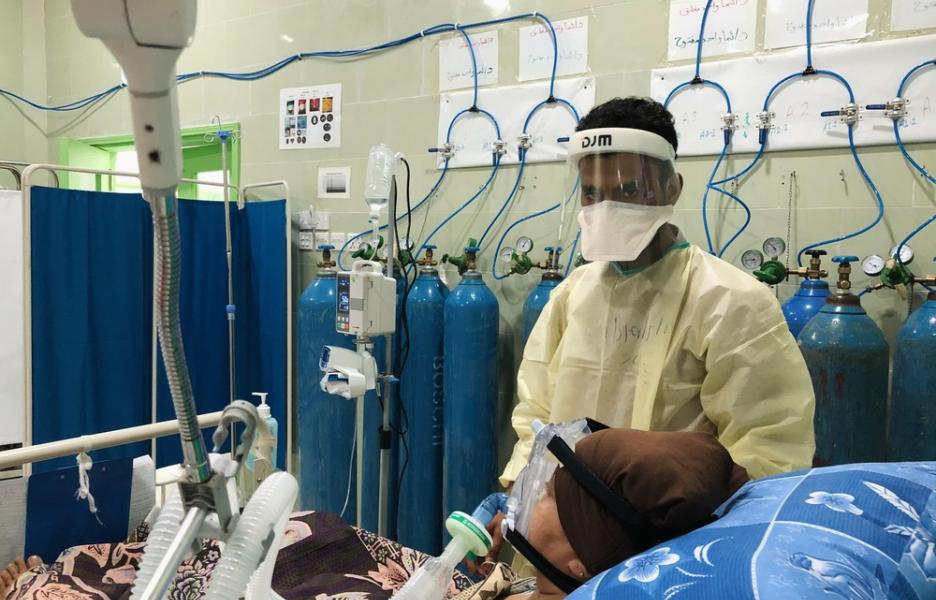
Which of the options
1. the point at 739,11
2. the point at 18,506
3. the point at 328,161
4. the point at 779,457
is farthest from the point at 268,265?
the point at 779,457

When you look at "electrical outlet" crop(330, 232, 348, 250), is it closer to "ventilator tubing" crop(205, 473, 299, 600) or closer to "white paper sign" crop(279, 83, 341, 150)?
"white paper sign" crop(279, 83, 341, 150)

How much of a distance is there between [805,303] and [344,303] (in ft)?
4.92

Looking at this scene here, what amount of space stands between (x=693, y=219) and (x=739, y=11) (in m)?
0.70

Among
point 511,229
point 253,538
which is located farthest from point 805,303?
point 253,538

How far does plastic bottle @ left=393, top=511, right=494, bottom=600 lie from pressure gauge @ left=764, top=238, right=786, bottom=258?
1.57 metres

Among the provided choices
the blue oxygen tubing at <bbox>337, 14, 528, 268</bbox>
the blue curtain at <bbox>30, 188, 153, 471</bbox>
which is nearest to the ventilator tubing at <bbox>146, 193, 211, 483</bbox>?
the blue oxygen tubing at <bbox>337, 14, 528, 268</bbox>

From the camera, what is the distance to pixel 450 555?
0.90 meters

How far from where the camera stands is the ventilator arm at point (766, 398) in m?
1.32

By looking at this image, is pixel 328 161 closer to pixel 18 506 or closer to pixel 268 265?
pixel 268 265

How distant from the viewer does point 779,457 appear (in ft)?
4.28

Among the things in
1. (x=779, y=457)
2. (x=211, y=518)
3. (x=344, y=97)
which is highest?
(x=344, y=97)

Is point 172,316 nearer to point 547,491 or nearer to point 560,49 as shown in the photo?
point 547,491

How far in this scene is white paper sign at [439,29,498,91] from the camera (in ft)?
8.56

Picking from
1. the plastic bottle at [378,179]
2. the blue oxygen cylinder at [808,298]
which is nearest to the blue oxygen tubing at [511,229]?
the plastic bottle at [378,179]
